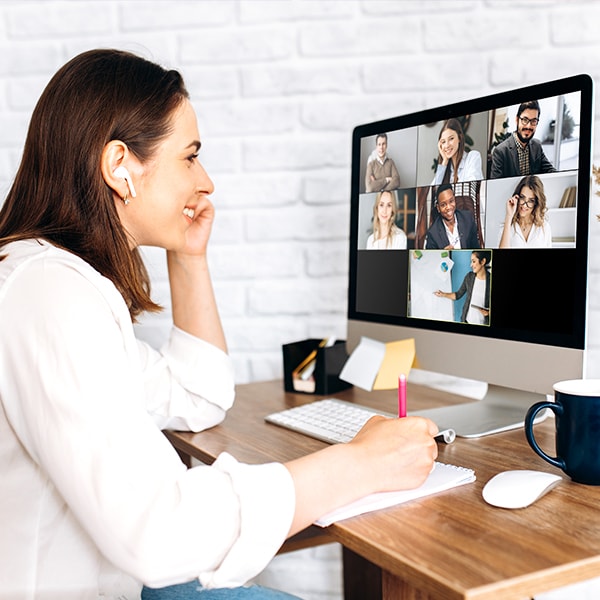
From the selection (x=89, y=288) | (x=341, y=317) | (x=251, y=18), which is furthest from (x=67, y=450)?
(x=251, y=18)

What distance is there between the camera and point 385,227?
137cm

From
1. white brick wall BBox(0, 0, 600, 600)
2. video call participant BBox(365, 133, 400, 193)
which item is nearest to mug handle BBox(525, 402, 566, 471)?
video call participant BBox(365, 133, 400, 193)

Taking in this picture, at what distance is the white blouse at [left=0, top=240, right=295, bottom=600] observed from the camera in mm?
728

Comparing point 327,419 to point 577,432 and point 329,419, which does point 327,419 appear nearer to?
point 329,419

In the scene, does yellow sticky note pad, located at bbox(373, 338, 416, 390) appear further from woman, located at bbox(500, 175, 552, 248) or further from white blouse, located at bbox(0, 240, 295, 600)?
white blouse, located at bbox(0, 240, 295, 600)

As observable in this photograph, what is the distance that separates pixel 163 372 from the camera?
51.6 inches

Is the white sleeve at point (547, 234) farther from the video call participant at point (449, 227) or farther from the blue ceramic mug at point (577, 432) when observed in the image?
the blue ceramic mug at point (577, 432)

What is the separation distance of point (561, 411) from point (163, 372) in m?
0.67

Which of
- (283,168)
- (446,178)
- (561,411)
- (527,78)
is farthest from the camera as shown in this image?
(283,168)

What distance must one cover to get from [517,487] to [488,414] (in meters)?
0.40

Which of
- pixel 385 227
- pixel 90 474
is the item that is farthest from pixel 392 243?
pixel 90 474

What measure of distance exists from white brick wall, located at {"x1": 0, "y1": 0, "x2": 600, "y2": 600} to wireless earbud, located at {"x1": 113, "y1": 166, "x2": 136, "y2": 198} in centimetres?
66

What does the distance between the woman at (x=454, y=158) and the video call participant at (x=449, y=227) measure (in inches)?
0.8

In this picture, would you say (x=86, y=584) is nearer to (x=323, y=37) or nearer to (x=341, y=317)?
(x=341, y=317)
